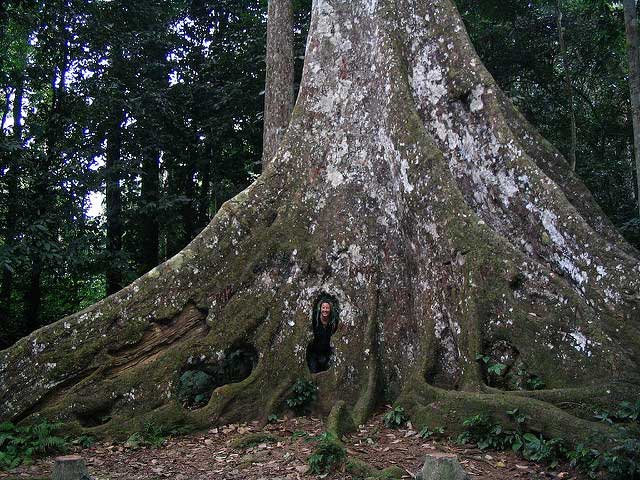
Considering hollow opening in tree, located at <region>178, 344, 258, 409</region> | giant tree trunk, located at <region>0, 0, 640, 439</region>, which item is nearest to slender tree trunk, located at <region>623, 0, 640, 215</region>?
giant tree trunk, located at <region>0, 0, 640, 439</region>

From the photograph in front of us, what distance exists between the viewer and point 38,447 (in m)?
5.71

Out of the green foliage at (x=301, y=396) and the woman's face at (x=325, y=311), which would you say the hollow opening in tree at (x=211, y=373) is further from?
the woman's face at (x=325, y=311)

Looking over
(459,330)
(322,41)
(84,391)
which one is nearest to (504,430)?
(459,330)

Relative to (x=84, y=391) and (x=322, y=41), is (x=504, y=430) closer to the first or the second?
(x=84, y=391)

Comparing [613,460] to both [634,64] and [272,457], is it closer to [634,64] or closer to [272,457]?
[272,457]

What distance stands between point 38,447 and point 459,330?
4303 mm

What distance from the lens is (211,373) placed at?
659 cm

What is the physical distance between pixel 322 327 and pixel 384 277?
905 millimetres

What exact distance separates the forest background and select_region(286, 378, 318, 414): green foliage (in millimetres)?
6174

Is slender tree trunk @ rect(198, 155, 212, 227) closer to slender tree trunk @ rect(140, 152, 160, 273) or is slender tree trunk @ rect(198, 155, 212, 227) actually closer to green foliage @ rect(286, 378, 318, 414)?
slender tree trunk @ rect(140, 152, 160, 273)

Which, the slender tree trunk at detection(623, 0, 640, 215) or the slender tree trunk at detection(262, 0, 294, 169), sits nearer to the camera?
the slender tree trunk at detection(623, 0, 640, 215)

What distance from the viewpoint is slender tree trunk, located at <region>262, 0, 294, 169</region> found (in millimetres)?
9375

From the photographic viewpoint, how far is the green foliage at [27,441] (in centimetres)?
555

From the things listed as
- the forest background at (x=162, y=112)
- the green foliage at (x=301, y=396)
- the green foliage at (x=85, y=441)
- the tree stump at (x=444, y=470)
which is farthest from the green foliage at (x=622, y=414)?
the forest background at (x=162, y=112)
